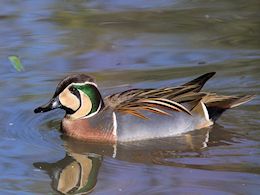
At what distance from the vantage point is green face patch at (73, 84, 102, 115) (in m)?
9.09

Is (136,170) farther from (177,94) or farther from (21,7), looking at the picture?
(21,7)

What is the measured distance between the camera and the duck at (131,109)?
29.6 ft

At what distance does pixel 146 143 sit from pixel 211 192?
159 centimetres

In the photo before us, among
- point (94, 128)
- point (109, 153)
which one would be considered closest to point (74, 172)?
point (109, 153)

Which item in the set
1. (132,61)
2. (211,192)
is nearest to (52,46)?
(132,61)

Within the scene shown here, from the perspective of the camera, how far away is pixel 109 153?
8.73 m

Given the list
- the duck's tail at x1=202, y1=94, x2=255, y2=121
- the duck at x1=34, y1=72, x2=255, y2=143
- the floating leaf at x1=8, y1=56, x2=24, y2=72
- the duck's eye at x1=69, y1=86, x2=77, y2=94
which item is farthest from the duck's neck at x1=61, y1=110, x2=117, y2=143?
the floating leaf at x1=8, y1=56, x2=24, y2=72

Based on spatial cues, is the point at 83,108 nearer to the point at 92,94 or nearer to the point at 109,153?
the point at 92,94

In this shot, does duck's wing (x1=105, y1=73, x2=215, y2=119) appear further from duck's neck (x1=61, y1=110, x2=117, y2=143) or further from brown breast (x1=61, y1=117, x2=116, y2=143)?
brown breast (x1=61, y1=117, x2=116, y2=143)

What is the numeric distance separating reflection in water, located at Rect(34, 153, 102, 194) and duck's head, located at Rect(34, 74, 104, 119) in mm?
602

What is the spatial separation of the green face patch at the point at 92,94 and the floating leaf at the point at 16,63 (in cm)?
205

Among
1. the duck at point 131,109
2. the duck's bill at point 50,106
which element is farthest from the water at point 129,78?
the duck's bill at point 50,106

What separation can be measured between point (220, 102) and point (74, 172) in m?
1.86

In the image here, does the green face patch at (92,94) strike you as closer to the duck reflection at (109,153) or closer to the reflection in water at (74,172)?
the duck reflection at (109,153)
